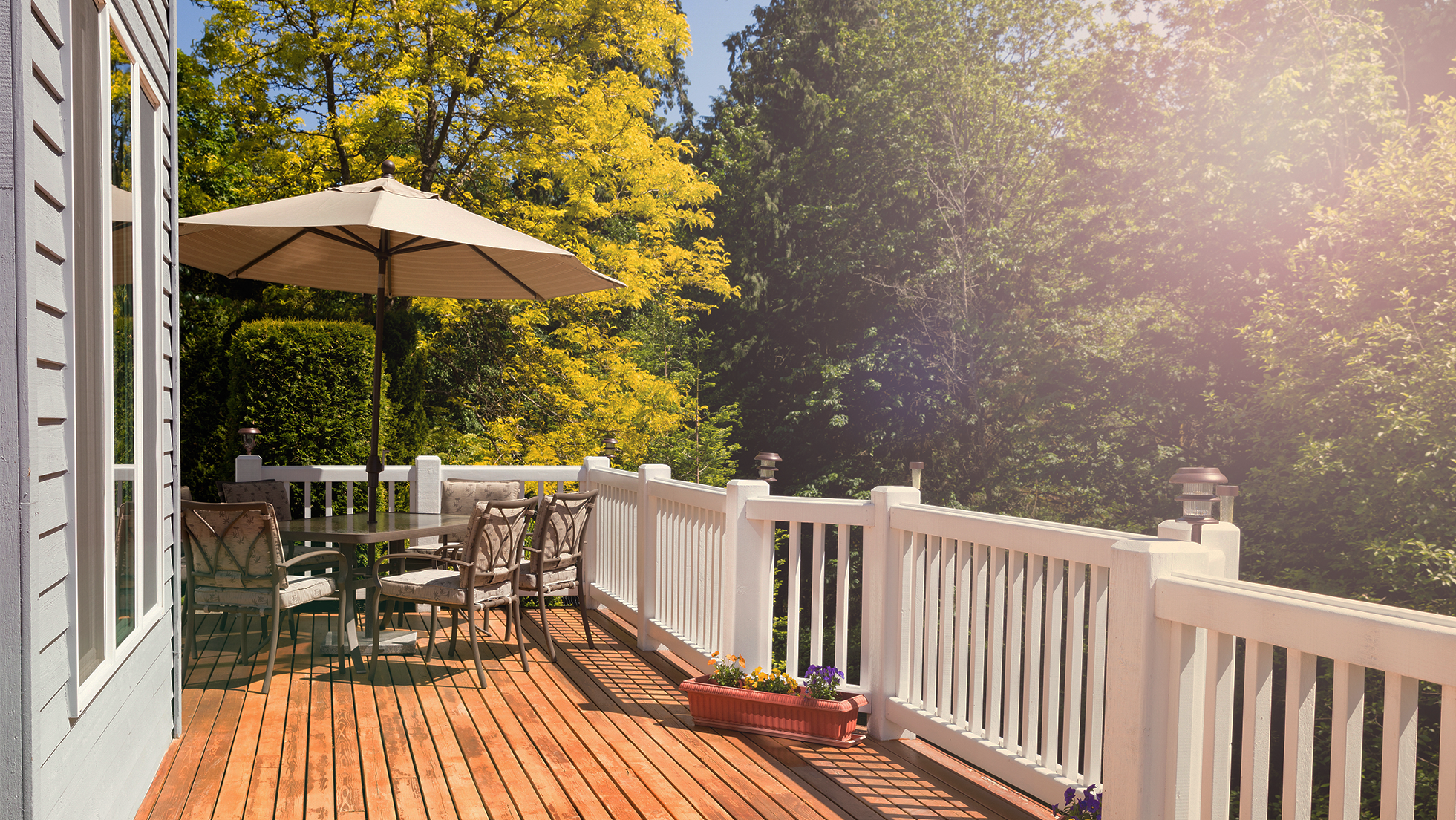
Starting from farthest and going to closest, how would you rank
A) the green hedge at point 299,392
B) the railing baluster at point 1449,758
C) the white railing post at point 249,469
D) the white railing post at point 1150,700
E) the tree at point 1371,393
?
the tree at point 1371,393, the green hedge at point 299,392, the white railing post at point 249,469, the white railing post at point 1150,700, the railing baluster at point 1449,758

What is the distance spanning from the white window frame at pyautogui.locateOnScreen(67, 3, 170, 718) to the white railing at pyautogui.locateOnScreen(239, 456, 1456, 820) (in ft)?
7.18

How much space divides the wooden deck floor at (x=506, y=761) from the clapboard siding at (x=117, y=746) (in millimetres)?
184

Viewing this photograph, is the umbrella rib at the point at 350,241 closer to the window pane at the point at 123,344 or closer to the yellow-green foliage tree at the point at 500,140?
the window pane at the point at 123,344

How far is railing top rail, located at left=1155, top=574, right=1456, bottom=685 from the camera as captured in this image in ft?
5.25

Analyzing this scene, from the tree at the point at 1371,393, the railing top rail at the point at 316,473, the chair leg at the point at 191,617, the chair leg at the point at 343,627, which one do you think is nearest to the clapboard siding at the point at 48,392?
the chair leg at the point at 191,617

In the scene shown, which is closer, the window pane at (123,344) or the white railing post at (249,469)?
the window pane at (123,344)

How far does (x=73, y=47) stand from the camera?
6.82 feet

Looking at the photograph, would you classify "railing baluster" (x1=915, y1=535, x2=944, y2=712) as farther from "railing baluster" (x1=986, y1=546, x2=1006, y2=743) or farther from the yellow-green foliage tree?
the yellow-green foliage tree

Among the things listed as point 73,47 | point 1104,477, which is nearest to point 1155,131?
point 1104,477

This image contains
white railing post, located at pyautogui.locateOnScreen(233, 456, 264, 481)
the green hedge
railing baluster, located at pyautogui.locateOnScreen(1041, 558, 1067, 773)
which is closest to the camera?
railing baluster, located at pyautogui.locateOnScreen(1041, 558, 1067, 773)

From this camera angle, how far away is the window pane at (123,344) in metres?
2.52

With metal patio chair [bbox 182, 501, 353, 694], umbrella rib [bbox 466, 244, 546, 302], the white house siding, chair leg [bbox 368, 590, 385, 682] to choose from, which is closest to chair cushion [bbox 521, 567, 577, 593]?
chair leg [bbox 368, 590, 385, 682]

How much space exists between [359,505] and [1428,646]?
23.4 ft

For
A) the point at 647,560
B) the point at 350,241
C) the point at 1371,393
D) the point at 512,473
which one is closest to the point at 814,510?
the point at 647,560
